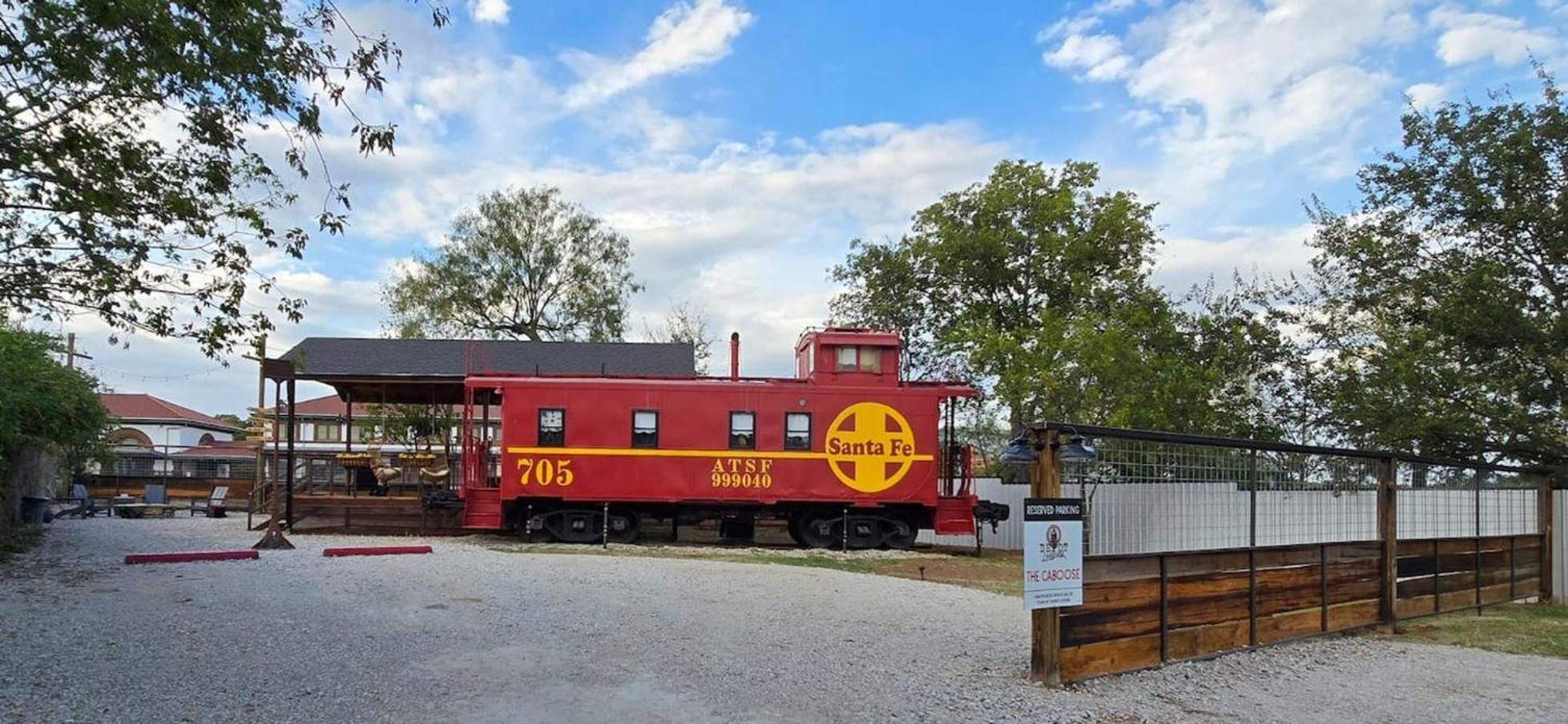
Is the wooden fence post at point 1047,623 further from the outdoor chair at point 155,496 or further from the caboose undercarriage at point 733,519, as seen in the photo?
the outdoor chair at point 155,496

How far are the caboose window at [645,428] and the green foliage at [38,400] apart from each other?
9.15m

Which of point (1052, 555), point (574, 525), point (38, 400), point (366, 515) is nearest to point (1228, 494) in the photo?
point (1052, 555)

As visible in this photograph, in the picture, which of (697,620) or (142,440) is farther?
(142,440)

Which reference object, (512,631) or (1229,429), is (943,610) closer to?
(512,631)

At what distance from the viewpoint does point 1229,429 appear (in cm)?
2811

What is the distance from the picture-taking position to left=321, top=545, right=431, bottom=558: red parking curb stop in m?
14.8

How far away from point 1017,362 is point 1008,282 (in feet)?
27.7

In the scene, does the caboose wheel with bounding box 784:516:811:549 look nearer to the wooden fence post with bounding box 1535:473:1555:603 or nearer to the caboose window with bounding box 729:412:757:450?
the caboose window with bounding box 729:412:757:450

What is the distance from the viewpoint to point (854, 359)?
20156mm

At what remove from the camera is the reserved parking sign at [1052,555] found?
287 inches

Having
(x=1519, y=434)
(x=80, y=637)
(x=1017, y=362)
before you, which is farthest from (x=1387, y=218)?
(x=80, y=637)

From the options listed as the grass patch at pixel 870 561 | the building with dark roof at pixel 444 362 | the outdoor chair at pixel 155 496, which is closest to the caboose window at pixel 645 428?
the building with dark roof at pixel 444 362

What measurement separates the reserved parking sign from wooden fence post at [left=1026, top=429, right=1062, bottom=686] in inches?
4.6

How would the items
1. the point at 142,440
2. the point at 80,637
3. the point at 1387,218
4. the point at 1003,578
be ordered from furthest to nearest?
the point at 142,440, the point at 1387,218, the point at 1003,578, the point at 80,637
